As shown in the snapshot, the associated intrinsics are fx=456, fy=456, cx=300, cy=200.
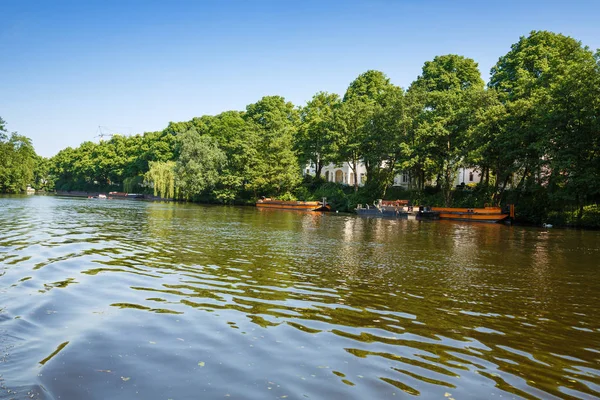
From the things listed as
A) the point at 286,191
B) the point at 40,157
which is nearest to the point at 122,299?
the point at 286,191

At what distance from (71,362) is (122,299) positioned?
381 centimetres

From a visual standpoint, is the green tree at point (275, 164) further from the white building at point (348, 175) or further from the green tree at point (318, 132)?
the white building at point (348, 175)

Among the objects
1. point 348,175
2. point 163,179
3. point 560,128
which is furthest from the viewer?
point 348,175

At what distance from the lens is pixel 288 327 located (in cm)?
837

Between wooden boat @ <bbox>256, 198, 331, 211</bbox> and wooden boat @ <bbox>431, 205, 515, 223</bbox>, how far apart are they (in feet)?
62.1

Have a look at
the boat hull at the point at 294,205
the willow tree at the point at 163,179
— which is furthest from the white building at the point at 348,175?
the willow tree at the point at 163,179

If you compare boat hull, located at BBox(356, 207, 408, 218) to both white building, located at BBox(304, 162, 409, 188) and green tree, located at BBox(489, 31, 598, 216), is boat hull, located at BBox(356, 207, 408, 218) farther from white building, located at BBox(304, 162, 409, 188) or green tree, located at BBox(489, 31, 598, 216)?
white building, located at BBox(304, 162, 409, 188)

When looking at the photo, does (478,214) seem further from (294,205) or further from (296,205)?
(294,205)

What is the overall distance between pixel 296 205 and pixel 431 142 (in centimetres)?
2163

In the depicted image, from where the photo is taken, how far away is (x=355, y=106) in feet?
224

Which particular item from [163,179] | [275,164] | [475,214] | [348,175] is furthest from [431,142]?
[163,179]

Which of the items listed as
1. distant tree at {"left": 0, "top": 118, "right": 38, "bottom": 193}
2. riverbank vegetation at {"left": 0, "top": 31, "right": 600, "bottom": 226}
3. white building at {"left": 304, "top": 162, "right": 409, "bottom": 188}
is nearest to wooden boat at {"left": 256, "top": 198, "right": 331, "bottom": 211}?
riverbank vegetation at {"left": 0, "top": 31, "right": 600, "bottom": 226}

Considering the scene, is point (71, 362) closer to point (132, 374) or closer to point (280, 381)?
point (132, 374)

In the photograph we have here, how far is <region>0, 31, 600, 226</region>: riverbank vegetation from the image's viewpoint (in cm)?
A: 3956
